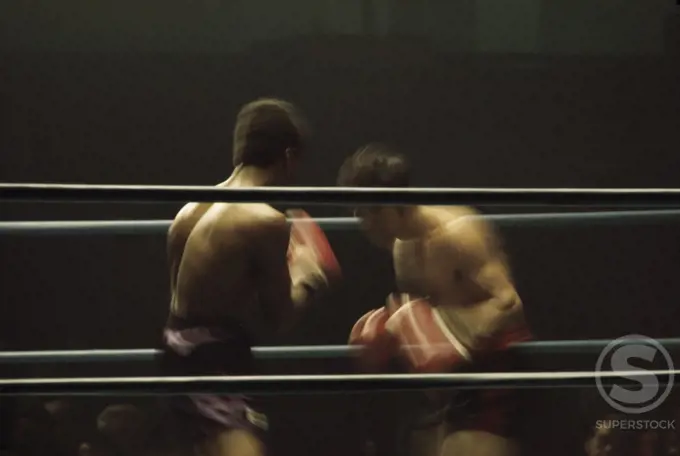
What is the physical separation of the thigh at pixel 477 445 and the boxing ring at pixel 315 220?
0.34 feet

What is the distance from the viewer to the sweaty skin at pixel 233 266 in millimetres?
1238

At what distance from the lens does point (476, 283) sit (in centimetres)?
133

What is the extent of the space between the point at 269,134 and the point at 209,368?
0.41m

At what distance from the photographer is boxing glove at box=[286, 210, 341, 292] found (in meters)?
1.25

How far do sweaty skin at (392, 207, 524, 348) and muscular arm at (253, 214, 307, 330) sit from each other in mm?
186

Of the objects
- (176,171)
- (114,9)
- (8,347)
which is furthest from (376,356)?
(114,9)

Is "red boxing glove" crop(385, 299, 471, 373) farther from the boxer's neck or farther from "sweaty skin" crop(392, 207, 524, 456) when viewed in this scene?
the boxer's neck

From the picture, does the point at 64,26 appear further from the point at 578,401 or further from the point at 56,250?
the point at 578,401

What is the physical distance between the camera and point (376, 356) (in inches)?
49.6

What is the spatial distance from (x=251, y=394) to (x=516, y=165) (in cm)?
60

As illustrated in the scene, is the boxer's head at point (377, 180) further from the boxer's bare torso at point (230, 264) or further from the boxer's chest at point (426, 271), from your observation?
the boxer's bare torso at point (230, 264)

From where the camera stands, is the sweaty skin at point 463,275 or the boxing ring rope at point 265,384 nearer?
the boxing ring rope at point 265,384
